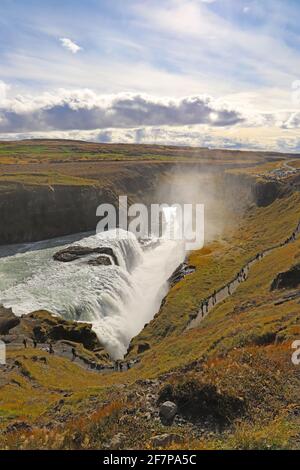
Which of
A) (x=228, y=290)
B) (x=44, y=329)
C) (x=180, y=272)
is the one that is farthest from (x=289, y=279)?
(x=180, y=272)

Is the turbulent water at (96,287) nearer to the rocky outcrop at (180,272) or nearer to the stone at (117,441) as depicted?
the rocky outcrop at (180,272)

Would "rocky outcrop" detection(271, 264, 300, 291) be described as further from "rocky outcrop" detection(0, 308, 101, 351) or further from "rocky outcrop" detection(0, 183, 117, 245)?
"rocky outcrop" detection(0, 183, 117, 245)

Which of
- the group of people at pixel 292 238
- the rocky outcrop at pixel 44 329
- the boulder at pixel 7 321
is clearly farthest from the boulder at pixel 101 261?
the group of people at pixel 292 238

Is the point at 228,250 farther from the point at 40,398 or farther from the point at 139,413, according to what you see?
the point at 139,413

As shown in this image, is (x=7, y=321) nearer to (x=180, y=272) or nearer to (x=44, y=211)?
(x=180, y=272)

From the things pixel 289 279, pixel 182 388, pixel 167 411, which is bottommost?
pixel 289 279

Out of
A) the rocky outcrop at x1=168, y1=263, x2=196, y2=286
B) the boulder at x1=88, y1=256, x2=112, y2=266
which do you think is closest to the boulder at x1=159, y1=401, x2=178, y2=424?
the rocky outcrop at x1=168, y1=263, x2=196, y2=286
